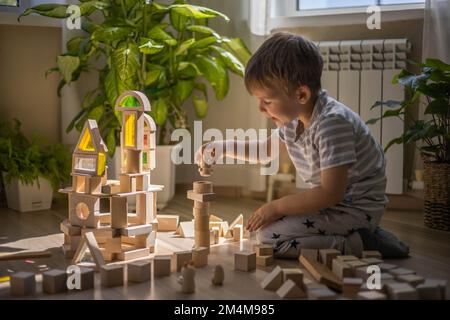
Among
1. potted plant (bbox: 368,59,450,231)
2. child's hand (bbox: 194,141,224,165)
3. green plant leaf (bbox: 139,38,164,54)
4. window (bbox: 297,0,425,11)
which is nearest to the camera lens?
child's hand (bbox: 194,141,224,165)

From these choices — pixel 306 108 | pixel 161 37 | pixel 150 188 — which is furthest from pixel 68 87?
pixel 306 108

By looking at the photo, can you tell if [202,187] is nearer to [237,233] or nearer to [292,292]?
[237,233]

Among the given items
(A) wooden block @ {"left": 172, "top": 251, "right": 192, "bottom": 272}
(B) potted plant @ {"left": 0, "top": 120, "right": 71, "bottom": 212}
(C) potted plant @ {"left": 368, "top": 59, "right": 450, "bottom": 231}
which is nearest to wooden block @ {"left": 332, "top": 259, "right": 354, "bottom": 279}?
(A) wooden block @ {"left": 172, "top": 251, "right": 192, "bottom": 272}

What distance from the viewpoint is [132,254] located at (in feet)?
5.27

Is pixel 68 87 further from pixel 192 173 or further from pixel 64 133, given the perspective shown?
pixel 192 173

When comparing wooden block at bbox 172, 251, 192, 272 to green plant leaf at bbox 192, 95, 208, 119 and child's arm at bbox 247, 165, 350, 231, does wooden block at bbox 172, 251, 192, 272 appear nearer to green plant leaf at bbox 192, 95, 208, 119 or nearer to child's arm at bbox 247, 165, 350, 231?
child's arm at bbox 247, 165, 350, 231

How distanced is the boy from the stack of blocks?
188mm

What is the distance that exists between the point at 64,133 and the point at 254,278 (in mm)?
1438

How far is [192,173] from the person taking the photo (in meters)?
2.76

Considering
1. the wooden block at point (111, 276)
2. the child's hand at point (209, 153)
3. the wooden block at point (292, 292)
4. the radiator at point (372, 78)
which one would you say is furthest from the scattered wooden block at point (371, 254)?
the radiator at point (372, 78)

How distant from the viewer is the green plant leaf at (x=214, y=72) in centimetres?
236

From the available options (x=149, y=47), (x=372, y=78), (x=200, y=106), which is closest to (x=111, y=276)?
(x=149, y=47)

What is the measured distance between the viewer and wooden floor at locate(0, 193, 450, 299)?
1.30 metres

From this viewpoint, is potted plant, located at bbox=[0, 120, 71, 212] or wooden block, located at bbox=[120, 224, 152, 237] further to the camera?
potted plant, located at bbox=[0, 120, 71, 212]
